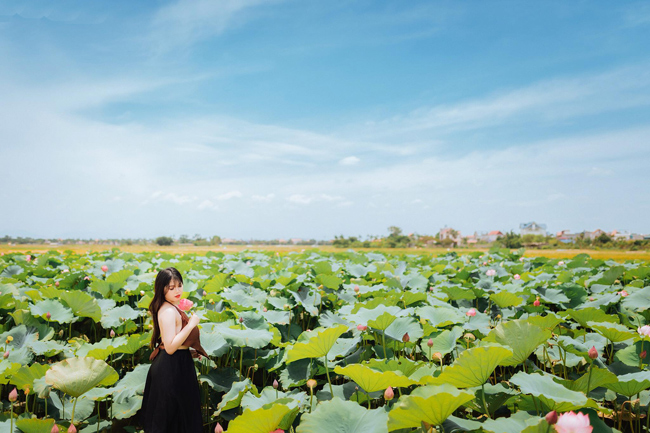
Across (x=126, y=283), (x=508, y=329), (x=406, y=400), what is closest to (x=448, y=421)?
(x=406, y=400)

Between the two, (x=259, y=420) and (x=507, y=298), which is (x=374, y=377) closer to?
(x=259, y=420)

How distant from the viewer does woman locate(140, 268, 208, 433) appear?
82.0 inches

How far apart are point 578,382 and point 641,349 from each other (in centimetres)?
Answer: 85

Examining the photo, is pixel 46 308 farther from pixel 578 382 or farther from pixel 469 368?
pixel 578 382

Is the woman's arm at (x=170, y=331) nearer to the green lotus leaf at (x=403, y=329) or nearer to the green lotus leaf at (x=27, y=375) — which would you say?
the green lotus leaf at (x=27, y=375)

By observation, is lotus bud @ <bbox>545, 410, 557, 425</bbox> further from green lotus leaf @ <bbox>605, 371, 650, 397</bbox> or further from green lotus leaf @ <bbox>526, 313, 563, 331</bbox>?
green lotus leaf @ <bbox>526, 313, 563, 331</bbox>

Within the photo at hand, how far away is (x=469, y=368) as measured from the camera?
1.66 meters

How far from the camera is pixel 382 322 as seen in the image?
2332 mm

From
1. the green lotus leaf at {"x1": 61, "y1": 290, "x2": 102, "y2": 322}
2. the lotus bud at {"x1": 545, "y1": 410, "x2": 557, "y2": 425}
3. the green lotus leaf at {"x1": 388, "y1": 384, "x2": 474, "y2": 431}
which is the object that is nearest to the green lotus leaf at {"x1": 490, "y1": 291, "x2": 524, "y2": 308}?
the green lotus leaf at {"x1": 388, "y1": 384, "x2": 474, "y2": 431}

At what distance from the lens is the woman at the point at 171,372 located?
2084 mm

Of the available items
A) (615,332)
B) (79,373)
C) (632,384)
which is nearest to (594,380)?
(632,384)

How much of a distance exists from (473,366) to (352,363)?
101 centimetres

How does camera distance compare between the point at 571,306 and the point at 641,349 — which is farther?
the point at 571,306

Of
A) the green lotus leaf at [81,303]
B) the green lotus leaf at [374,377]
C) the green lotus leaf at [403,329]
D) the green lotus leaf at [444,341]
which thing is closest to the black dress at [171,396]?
the green lotus leaf at [374,377]
